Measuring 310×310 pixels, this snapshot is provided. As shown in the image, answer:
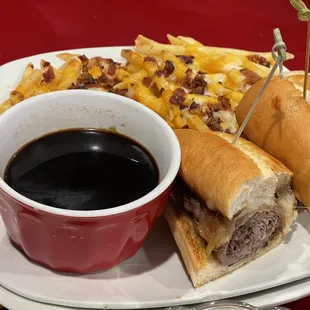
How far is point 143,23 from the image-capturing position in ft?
8.77

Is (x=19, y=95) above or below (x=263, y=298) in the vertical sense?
above

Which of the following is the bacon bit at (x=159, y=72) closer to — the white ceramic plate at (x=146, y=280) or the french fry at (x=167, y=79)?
the french fry at (x=167, y=79)

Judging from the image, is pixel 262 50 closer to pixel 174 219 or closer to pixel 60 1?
pixel 60 1

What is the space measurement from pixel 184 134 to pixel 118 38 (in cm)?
129

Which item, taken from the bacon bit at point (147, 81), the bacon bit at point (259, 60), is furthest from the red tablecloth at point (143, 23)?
the bacon bit at point (147, 81)

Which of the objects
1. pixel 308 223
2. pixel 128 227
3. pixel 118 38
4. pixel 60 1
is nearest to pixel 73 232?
pixel 128 227

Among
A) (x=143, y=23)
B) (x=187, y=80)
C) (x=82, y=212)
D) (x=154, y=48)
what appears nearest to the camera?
(x=82, y=212)

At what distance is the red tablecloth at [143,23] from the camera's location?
99.2 inches

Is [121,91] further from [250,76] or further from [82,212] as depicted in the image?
[82,212]

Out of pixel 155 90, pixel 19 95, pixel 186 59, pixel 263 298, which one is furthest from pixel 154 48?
pixel 263 298

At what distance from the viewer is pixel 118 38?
2578 mm

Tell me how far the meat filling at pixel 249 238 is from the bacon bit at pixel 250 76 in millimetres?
517

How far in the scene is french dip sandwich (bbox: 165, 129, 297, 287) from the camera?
1237 millimetres

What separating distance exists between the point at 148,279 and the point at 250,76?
0.76 meters
